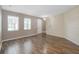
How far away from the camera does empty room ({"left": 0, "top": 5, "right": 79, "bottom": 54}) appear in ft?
16.4

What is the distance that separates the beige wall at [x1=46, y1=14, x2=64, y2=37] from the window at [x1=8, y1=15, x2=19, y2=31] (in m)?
3.42

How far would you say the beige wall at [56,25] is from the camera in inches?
306

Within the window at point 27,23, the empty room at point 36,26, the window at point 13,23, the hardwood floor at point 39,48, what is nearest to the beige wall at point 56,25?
the empty room at point 36,26

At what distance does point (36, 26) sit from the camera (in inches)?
381

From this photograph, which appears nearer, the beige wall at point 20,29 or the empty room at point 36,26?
the empty room at point 36,26

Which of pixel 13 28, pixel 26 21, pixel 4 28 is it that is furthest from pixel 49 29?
pixel 4 28

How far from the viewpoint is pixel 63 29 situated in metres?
7.46

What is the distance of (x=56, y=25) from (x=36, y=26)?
2166 mm

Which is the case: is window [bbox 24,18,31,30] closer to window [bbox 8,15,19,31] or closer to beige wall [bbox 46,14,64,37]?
window [bbox 8,15,19,31]

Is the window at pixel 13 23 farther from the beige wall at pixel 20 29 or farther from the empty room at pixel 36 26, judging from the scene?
the beige wall at pixel 20 29
